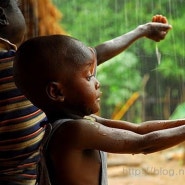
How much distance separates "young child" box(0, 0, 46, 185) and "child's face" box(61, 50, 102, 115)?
0.28 metres

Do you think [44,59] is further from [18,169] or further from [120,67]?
[120,67]

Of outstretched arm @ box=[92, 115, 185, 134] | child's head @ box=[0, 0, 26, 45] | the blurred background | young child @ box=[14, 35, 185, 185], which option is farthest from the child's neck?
the blurred background

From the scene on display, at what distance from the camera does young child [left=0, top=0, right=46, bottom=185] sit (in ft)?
4.67

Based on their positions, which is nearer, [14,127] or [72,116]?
[72,116]

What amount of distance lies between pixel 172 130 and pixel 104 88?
4349 mm

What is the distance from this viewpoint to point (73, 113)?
1.20m

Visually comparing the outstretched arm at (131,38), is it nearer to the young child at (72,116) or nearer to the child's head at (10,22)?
the child's head at (10,22)

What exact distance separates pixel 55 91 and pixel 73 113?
69mm

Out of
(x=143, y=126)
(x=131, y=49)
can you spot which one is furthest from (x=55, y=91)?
(x=131, y=49)

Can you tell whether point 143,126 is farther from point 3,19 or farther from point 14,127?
point 3,19

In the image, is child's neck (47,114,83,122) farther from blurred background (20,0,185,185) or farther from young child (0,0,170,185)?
blurred background (20,0,185,185)

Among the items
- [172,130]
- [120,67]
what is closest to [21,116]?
[172,130]

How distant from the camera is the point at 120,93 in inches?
218

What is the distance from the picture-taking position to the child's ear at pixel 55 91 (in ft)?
3.84
